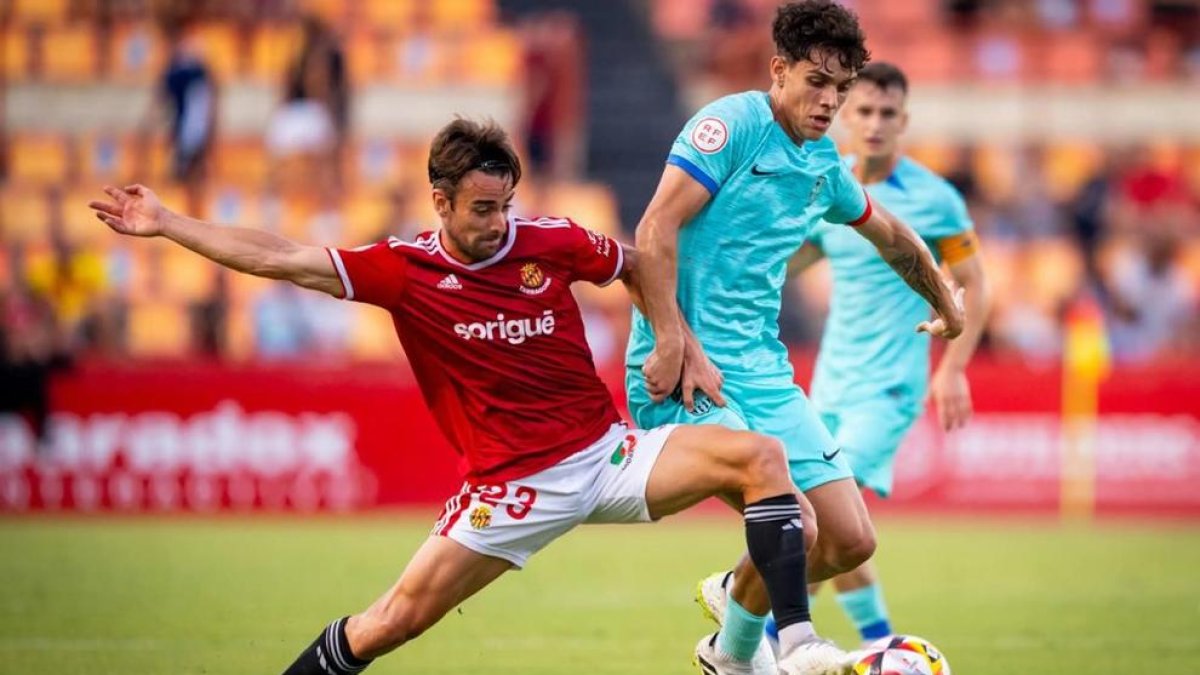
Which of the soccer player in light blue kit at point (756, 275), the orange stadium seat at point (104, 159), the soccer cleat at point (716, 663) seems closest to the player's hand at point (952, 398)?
the soccer player in light blue kit at point (756, 275)

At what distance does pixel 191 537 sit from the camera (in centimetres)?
1598

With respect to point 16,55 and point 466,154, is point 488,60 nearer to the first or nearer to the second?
point 16,55

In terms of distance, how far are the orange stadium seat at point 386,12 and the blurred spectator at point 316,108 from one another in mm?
3267

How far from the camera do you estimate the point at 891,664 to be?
23.5 ft

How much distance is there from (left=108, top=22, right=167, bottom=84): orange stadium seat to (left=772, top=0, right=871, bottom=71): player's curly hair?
17830 mm

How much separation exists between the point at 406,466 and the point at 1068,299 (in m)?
7.71

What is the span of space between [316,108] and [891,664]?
15.1 metres

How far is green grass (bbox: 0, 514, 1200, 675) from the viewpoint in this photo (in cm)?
929

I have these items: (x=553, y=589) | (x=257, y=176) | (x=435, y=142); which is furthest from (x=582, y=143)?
(x=435, y=142)

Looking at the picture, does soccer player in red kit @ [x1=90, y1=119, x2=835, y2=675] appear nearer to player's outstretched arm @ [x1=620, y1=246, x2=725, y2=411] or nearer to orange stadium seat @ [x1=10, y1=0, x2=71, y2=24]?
player's outstretched arm @ [x1=620, y1=246, x2=725, y2=411]

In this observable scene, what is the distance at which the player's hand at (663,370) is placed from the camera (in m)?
7.24

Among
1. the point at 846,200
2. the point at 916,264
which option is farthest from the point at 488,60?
the point at 846,200

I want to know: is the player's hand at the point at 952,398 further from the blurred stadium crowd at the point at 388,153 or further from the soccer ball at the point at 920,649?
the blurred stadium crowd at the point at 388,153

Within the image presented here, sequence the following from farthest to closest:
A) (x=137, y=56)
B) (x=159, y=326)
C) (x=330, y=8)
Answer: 1. (x=330, y=8)
2. (x=137, y=56)
3. (x=159, y=326)
